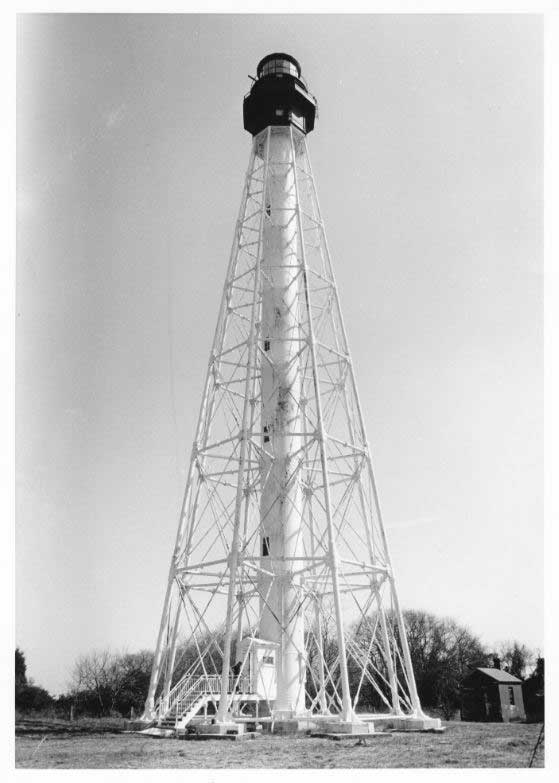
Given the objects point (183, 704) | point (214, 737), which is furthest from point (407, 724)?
point (183, 704)

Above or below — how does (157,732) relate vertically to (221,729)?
below

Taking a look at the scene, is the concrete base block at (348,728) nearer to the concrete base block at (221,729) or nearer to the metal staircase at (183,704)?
the concrete base block at (221,729)

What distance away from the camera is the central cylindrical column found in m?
27.0

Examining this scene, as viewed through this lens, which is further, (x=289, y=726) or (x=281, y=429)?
(x=281, y=429)

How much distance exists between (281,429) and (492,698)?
28.7m

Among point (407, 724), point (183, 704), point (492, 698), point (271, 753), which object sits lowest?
point (492, 698)

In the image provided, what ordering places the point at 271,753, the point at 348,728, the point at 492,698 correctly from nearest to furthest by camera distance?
the point at 271,753 → the point at 348,728 → the point at 492,698

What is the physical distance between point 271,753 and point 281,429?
1276 cm

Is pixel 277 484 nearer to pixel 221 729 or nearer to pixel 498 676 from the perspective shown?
pixel 221 729

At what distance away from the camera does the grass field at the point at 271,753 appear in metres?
17.0

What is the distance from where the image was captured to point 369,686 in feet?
185

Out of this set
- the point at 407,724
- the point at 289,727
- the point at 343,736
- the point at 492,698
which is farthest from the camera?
the point at 492,698

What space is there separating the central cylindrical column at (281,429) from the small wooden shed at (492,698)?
25.2 metres

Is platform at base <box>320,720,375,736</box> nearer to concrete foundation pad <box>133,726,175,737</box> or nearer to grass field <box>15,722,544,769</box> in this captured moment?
grass field <box>15,722,544,769</box>
